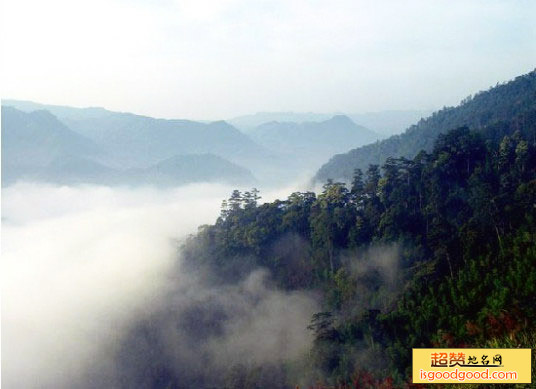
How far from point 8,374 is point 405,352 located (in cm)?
4908

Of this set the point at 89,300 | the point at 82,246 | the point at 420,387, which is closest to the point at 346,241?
the point at 420,387

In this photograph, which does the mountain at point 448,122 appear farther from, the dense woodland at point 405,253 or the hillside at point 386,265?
the hillside at point 386,265

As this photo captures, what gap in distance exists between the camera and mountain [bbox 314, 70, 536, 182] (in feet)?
269

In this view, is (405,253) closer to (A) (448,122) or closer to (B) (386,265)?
(B) (386,265)

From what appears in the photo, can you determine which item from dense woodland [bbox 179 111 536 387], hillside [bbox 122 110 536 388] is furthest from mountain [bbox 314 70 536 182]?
hillside [bbox 122 110 536 388]

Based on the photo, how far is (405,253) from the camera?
4012 centimetres

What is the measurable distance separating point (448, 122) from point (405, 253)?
227 ft

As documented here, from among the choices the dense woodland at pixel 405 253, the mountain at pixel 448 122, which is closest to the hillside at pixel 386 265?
the dense woodland at pixel 405 253

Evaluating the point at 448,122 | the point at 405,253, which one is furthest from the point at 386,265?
the point at 448,122

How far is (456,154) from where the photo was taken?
4644 cm

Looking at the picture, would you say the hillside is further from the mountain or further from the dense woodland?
the mountain

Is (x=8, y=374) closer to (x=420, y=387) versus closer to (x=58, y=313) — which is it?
(x=58, y=313)

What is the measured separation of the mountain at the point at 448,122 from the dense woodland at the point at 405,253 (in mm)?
22394

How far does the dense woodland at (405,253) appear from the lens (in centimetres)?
2934
